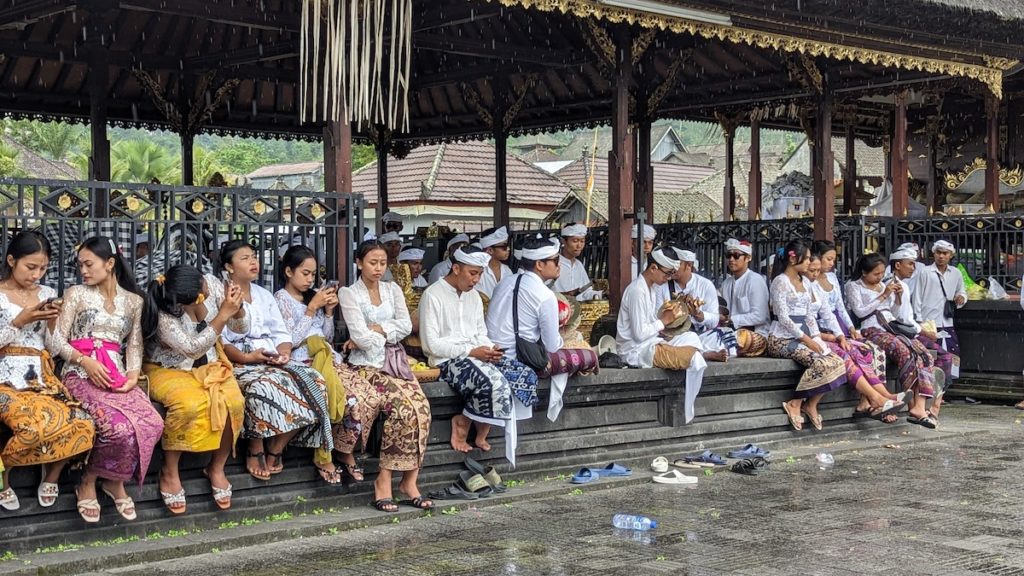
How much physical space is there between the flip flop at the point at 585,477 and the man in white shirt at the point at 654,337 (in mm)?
1228

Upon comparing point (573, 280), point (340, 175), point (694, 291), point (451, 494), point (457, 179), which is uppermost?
point (457, 179)

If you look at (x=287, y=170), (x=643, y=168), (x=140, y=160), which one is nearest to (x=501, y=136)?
(x=643, y=168)

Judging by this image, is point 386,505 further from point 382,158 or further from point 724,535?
point 382,158

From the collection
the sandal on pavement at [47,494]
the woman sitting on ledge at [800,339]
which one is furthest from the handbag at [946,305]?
the sandal on pavement at [47,494]

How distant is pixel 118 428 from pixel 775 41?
6963 millimetres

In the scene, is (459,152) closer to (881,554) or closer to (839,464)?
(839,464)

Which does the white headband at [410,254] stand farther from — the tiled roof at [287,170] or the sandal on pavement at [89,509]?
the tiled roof at [287,170]

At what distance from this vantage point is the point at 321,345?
7.73 metres

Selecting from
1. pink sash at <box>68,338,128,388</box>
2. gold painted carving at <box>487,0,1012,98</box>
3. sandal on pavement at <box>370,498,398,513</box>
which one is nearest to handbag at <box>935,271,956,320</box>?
gold painted carving at <box>487,0,1012,98</box>

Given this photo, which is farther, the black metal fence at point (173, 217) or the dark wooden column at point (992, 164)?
the dark wooden column at point (992, 164)

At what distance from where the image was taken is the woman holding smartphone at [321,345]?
7.50 m

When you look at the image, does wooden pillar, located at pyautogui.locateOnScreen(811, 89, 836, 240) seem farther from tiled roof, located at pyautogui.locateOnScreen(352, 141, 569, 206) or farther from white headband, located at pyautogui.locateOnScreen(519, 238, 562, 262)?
tiled roof, located at pyautogui.locateOnScreen(352, 141, 569, 206)

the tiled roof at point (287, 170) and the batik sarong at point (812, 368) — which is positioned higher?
the tiled roof at point (287, 170)

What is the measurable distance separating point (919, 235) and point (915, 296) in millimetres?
1231
